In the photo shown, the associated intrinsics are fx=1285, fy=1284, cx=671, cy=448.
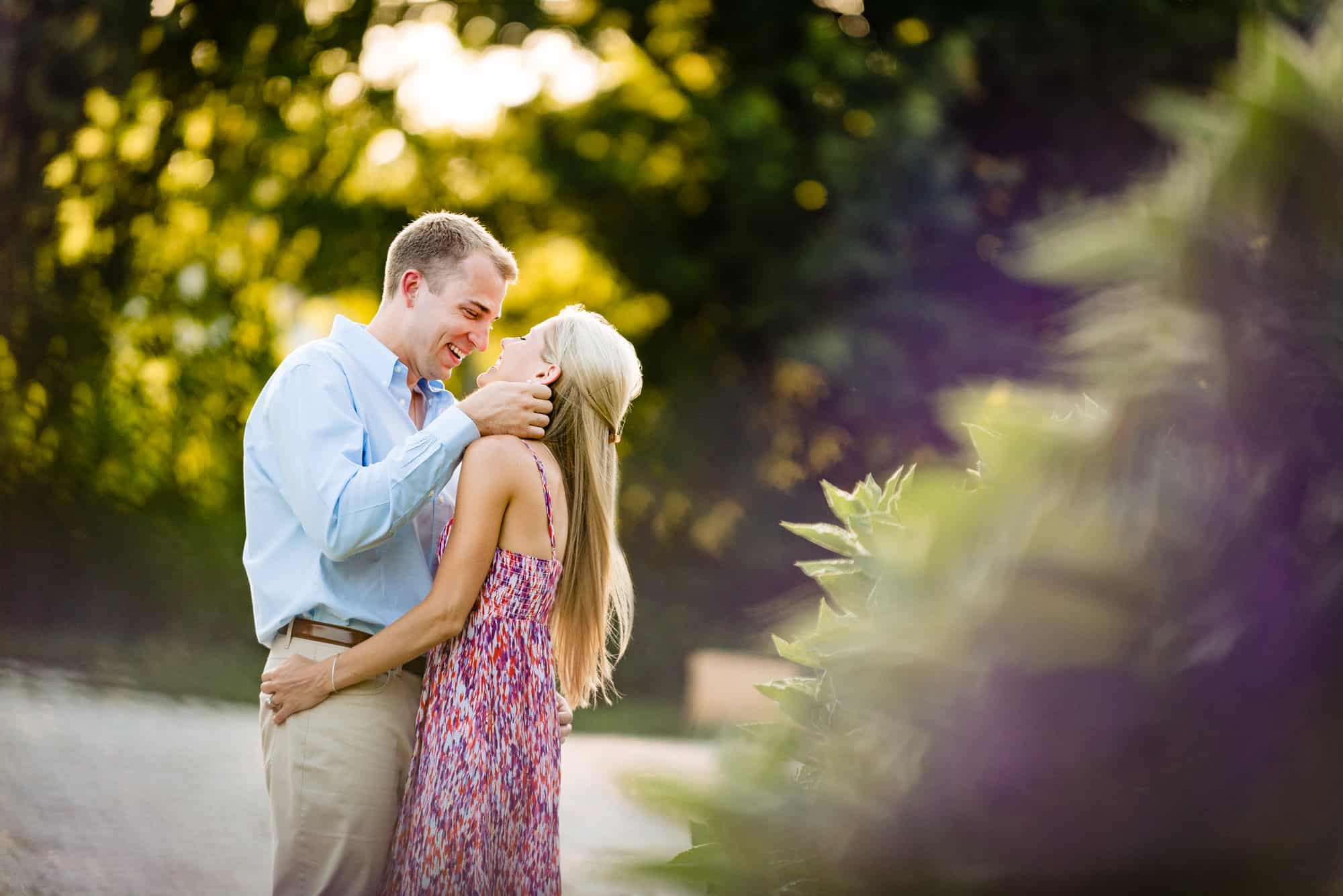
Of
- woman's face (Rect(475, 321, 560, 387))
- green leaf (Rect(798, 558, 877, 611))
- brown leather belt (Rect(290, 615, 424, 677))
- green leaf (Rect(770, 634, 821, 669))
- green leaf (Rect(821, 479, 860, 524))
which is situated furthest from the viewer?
woman's face (Rect(475, 321, 560, 387))

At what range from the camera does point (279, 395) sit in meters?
2.94

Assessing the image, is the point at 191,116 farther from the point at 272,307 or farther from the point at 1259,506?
the point at 1259,506

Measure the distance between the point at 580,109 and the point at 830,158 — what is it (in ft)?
13.1

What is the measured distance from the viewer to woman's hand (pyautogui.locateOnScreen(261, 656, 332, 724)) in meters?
2.83

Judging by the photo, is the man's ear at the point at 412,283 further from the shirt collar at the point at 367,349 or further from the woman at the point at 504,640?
the woman at the point at 504,640

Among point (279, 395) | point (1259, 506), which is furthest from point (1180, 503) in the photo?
point (279, 395)

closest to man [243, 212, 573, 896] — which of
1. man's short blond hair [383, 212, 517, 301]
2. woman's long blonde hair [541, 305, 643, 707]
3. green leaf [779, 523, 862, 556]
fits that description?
woman's long blonde hair [541, 305, 643, 707]

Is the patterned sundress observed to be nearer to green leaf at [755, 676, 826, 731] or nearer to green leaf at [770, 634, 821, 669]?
green leaf at [755, 676, 826, 731]

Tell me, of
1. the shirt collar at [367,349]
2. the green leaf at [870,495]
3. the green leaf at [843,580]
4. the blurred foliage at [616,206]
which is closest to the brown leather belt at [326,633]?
the shirt collar at [367,349]

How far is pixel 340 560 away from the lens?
2895 millimetres

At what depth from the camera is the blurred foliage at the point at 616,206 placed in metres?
16.6

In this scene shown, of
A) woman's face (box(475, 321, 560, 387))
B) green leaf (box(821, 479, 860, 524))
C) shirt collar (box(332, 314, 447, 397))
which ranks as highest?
shirt collar (box(332, 314, 447, 397))

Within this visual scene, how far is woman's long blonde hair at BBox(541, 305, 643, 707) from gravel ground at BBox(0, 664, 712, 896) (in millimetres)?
1133

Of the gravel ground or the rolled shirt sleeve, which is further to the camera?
the gravel ground
